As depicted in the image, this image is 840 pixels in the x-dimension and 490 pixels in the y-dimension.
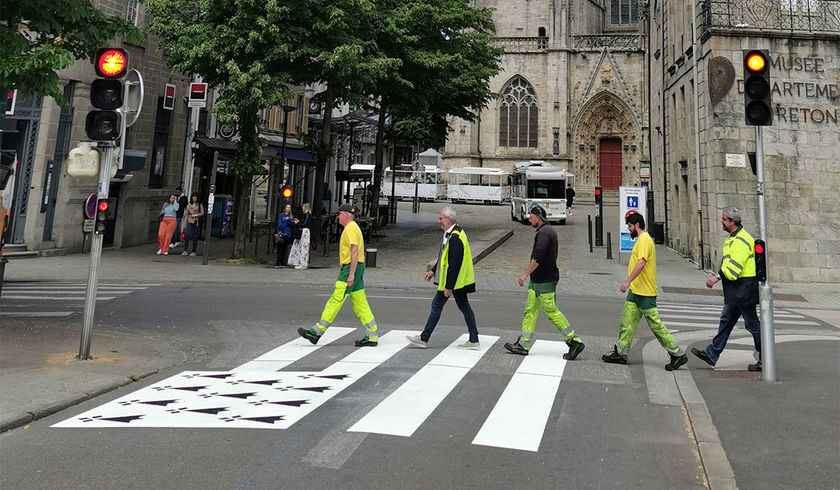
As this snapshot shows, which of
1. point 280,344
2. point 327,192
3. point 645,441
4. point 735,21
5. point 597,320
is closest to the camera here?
point 645,441

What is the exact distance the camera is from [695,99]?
64.4 ft

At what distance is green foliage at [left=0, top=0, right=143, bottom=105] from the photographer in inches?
301

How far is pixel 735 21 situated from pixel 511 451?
18.3 meters

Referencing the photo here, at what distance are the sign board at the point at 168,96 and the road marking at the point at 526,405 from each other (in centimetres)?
1928

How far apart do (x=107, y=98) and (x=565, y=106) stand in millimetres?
52182

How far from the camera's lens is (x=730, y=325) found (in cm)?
724

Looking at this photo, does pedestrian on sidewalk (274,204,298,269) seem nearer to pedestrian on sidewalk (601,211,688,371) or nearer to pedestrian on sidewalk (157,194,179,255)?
pedestrian on sidewalk (157,194,179,255)

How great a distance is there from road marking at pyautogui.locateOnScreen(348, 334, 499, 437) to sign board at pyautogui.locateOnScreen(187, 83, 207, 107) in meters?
15.9

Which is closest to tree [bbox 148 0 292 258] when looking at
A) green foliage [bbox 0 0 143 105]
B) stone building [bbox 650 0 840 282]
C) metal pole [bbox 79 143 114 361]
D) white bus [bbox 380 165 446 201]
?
green foliage [bbox 0 0 143 105]

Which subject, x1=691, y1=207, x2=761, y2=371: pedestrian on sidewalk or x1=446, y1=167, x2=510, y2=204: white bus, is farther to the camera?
x1=446, y1=167, x2=510, y2=204: white bus

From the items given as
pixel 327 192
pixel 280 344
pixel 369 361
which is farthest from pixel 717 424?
pixel 327 192

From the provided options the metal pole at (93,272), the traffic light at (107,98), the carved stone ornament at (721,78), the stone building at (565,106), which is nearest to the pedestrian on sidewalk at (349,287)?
the metal pole at (93,272)

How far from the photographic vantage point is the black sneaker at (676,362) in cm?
719

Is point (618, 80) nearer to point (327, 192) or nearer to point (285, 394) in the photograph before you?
point (327, 192)
